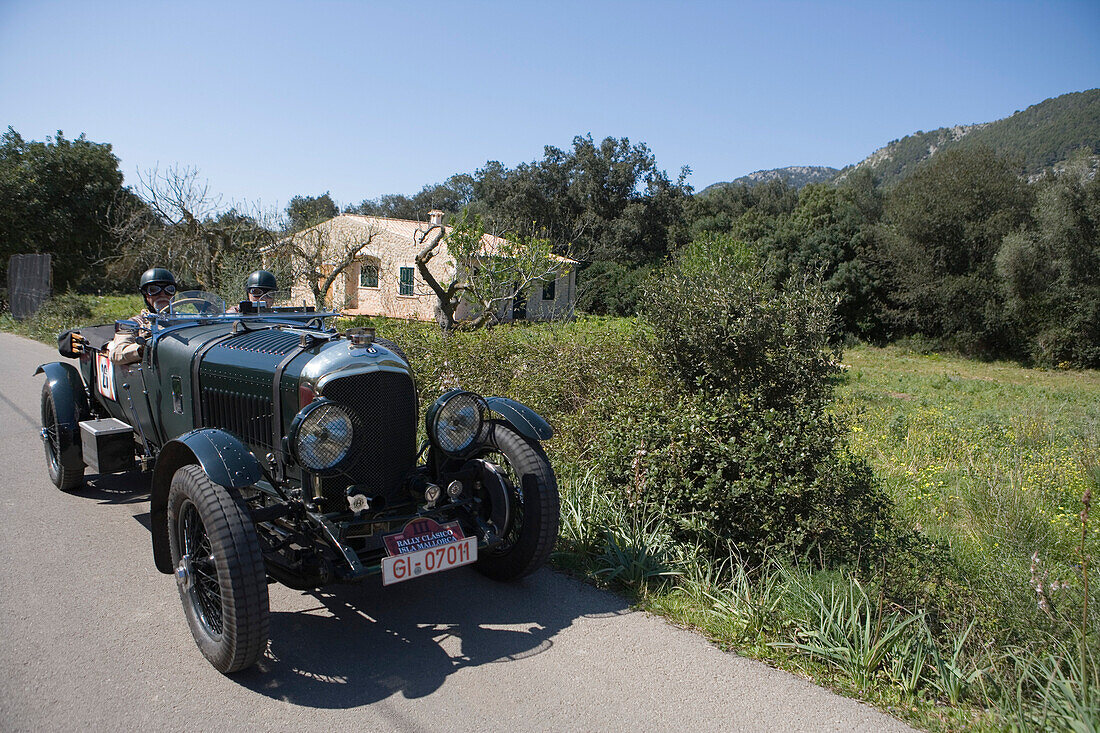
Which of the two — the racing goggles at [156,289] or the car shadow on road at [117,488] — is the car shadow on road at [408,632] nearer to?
the car shadow on road at [117,488]

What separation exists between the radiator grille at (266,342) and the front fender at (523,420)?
54.9 inches

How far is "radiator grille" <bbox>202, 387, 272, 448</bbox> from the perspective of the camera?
4.05 m

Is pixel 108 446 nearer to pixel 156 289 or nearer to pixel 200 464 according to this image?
pixel 156 289

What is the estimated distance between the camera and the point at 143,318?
5508 mm

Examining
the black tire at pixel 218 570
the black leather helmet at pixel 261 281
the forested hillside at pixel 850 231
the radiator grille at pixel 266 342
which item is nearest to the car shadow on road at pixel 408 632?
the black tire at pixel 218 570

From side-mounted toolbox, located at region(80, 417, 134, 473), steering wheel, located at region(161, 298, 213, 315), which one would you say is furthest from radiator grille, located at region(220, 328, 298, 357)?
side-mounted toolbox, located at region(80, 417, 134, 473)

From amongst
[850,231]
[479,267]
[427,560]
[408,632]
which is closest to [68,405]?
[408,632]

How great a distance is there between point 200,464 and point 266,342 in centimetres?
110

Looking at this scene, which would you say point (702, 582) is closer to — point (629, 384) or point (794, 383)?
point (794, 383)

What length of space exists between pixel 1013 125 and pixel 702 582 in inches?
5954

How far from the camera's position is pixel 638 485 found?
4.81m

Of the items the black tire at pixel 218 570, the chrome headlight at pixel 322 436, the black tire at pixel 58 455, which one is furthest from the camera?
the black tire at pixel 58 455

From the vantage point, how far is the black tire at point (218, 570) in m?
3.03

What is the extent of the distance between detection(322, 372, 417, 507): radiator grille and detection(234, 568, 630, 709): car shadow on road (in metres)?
0.70
